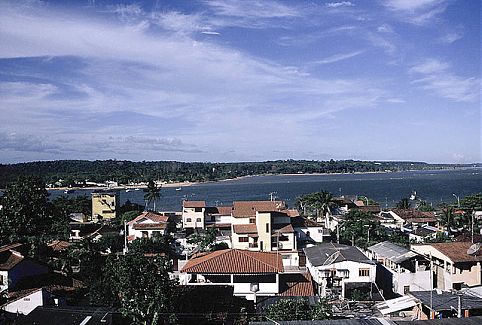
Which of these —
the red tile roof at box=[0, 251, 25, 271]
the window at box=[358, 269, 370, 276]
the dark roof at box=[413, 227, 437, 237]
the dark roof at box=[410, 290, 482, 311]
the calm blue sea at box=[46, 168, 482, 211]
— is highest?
the red tile roof at box=[0, 251, 25, 271]

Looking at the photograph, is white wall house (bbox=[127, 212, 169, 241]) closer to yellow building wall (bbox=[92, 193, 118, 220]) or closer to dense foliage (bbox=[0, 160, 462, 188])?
yellow building wall (bbox=[92, 193, 118, 220])

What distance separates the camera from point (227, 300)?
17078mm

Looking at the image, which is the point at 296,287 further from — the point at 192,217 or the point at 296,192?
the point at 296,192

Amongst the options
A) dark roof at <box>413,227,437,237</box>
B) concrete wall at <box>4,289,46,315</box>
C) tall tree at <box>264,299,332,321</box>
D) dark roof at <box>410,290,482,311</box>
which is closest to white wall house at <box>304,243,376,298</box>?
dark roof at <box>410,290,482,311</box>

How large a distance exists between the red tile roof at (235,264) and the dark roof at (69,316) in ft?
14.4

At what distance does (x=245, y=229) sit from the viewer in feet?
97.5

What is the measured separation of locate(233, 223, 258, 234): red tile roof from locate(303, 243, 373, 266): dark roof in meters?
5.76

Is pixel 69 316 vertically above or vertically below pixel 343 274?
above

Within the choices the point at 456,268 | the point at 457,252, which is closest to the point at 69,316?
the point at 456,268

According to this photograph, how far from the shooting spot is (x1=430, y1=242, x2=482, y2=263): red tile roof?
1936cm

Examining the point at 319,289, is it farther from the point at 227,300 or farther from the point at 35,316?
the point at 35,316

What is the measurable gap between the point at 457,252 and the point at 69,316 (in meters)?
15.5

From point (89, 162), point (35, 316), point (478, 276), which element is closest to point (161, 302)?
point (35, 316)

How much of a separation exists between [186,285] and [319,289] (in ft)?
18.9
